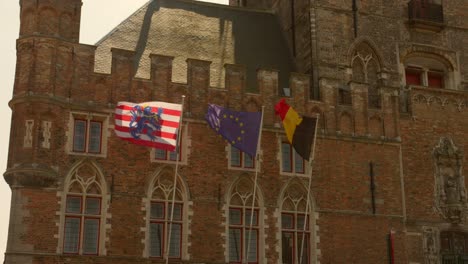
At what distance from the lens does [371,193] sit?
2511cm

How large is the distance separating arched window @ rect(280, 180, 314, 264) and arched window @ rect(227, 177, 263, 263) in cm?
86

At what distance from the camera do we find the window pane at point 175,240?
2234 centimetres

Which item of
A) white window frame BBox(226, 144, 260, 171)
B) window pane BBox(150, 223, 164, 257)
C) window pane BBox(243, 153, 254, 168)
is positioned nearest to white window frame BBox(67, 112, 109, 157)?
window pane BBox(150, 223, 164, 257)

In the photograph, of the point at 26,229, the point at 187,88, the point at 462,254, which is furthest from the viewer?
the point at 462,254

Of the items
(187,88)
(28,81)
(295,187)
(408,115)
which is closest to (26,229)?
(28,81)

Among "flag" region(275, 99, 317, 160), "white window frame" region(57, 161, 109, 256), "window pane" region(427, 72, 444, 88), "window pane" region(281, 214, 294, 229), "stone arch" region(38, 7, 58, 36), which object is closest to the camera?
"white window frame" region(57, 161, 109, 256)

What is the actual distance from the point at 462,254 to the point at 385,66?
25.4 feet

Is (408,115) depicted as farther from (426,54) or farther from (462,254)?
(462,254)

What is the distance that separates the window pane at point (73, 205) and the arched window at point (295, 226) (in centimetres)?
672

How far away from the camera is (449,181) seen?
1038 inches

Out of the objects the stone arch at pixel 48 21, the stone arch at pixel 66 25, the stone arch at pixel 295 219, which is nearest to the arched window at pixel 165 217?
the stone arch at pixel 295 219

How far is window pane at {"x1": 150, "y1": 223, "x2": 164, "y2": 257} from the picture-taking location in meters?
22.1

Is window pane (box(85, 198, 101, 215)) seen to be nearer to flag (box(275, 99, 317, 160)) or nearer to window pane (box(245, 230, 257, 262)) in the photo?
window pane (box(245, 230, 257, 262))

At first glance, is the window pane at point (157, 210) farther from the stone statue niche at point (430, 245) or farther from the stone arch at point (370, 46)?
the stone arch at point (370, 46)
